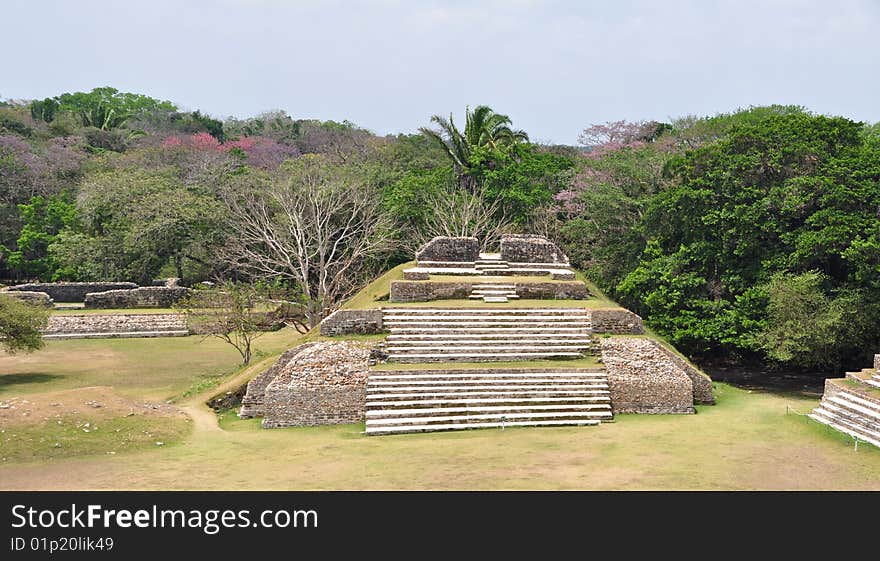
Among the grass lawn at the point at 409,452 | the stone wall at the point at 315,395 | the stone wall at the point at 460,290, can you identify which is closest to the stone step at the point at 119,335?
the grass lawn at the point at 409,452

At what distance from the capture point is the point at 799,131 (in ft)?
63.0

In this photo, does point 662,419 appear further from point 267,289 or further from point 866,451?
point 267,289

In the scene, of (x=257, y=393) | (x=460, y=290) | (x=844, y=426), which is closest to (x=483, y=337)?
(x=460, y=290)

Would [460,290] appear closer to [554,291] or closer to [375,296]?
[375,296]

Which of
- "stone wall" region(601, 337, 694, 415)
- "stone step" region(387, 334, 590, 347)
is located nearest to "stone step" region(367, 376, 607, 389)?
"stone wall" region(601, 337, 694, 415)

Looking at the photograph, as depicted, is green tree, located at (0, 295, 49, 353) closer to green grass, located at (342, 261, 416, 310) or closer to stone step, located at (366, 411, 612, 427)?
green grass, located at (342, 261, 416, 310)

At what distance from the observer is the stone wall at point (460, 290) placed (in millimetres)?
17359

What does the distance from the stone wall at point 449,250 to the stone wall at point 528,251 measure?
0.81 meters

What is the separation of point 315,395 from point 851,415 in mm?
8527

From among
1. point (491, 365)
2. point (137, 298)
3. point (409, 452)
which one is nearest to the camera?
point (409, 452)

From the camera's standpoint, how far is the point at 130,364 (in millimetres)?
21391

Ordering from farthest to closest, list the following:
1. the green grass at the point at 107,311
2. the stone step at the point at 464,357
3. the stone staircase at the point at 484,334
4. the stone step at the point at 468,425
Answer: the green grass at the point at 107,311
the stone staircase at the point at 484,334
the stone step at the point at 464,357
the stone step at the point at 468,425

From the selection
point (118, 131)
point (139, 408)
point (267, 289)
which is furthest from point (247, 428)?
point (118, 131)

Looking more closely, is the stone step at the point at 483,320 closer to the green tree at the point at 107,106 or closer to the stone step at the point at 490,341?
the stone step at the point at 490,341
